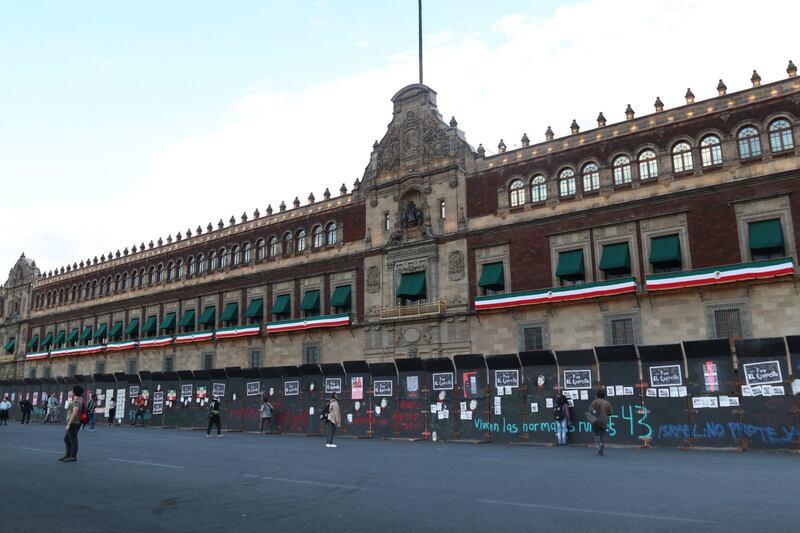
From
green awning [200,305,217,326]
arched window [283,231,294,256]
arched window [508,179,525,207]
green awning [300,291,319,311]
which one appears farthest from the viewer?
green awning [200,305,217,326]

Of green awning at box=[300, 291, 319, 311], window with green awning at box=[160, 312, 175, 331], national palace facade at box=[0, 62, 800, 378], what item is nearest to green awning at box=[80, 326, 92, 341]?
national palace facade at box=[0, 62, 800, 378]

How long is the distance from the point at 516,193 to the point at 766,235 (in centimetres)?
1159

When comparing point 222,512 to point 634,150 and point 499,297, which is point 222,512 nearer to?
point 499,297

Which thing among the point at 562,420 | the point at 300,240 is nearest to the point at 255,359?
the point at 300,240

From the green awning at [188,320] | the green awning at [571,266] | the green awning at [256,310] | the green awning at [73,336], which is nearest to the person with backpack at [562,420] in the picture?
the green awning at [571,266]

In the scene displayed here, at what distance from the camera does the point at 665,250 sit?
1109 inches

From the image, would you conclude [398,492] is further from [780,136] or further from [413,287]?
[413,287]

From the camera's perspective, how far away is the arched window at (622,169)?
3012 centimetres

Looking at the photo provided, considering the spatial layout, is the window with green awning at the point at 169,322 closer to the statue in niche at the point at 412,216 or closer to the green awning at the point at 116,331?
the green awning at the point at 116,331

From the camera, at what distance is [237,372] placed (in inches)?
1244

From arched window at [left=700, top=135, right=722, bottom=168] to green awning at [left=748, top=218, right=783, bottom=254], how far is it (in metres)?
3.27

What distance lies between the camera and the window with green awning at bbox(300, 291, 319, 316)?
1565 inches

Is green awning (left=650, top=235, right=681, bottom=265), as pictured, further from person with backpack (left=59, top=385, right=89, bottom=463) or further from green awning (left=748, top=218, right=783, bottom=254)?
person with backpack (left=59, top=385, right=89, bottom=463)

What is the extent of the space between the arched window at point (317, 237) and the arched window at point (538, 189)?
1443 cm
